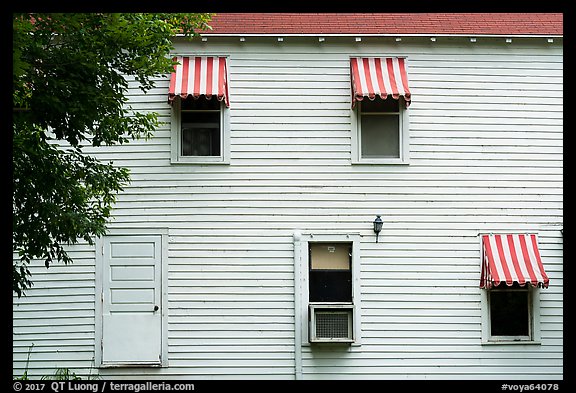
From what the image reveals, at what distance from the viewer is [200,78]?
34.7ft

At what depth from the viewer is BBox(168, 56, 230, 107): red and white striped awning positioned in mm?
10375

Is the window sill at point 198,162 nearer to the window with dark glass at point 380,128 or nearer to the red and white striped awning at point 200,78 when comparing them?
the red and white striped awning at point 200,78

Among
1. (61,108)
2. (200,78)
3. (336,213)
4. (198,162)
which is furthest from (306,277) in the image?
(61,108)

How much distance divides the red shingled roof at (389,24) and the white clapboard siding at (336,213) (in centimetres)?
22

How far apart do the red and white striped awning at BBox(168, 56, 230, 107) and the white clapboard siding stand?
19 cm

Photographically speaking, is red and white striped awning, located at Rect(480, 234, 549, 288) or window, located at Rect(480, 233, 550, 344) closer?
red and white striped awning, located at Rect(480, 234, 549, 288)

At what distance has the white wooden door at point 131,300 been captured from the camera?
34.3 ft

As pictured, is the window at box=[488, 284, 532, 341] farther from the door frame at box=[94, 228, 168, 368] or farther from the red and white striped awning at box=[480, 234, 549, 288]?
the door frame at box=[94, 228, 168, 368]

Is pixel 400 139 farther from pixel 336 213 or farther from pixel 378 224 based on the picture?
pixel 336 213

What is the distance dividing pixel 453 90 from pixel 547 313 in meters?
3.70

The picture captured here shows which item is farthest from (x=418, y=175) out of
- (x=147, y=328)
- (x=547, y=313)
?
(x=147, y=328)

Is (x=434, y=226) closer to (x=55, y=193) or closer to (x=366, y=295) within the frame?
(x=366, y=295)

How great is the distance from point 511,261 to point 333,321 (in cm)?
279

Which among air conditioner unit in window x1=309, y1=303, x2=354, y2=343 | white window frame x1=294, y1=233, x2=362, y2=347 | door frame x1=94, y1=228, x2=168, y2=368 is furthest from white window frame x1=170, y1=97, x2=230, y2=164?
air conditioner unit in window x1=309, y1=303, x2=354, y2=343
